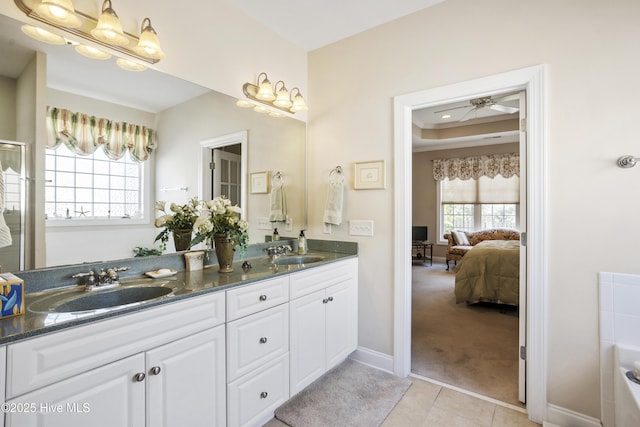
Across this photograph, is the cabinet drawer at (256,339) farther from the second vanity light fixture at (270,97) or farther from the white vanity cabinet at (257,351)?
the second vanity light fixture at (270,97)

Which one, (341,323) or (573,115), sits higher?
(573,115)

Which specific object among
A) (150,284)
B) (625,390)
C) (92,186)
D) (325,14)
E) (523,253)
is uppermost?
(325,14)

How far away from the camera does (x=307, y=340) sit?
A: 1.99m

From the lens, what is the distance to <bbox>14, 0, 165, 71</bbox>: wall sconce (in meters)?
1.34

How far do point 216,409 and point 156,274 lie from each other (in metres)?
0.74

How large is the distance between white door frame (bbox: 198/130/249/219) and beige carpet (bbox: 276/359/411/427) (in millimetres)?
1337

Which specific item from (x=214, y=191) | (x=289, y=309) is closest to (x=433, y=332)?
(x=289, y=309)

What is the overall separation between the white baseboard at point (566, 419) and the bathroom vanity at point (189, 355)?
1314 millimetres

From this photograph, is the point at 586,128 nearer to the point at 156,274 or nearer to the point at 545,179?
the point at 545,179

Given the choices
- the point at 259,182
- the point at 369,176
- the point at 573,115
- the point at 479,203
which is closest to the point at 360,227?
the point at 369,176

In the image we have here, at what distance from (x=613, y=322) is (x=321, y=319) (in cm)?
164

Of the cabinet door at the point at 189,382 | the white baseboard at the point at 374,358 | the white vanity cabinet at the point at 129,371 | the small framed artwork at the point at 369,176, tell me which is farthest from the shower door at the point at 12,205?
the white baseboard at the point at 374,358

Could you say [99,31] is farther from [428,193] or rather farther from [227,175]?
[428,193]

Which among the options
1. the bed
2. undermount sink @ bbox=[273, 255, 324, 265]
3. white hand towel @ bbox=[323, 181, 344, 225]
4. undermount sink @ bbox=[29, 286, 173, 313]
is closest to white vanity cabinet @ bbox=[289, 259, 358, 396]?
undermount sink @ bbox=[273, 255, 324, 265]
